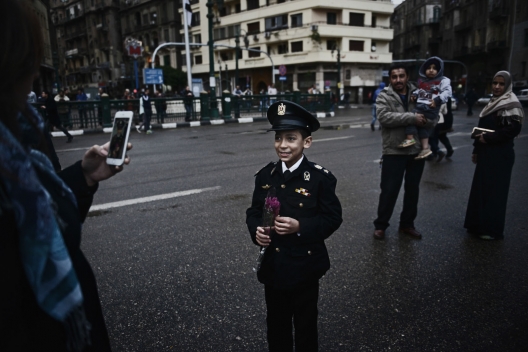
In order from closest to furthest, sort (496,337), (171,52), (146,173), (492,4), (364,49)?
(496,337) → (146,173) → (492,4) → (364,49) → (171,52)

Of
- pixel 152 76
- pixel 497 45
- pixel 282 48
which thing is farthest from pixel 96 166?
pixel 497 45

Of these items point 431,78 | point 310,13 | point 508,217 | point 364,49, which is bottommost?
point 508,217

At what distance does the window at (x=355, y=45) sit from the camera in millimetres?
51675

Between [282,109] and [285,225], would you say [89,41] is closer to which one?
[282,109]

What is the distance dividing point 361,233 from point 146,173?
4948 millimetres

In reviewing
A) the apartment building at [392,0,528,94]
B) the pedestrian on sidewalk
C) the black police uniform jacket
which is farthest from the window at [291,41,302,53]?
the black police uniform jacket

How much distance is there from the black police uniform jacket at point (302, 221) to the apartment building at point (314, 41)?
45.6m

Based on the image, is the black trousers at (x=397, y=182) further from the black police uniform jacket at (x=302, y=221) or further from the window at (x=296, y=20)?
the window at (x=296, y=20)

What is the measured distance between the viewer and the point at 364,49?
5253 cm

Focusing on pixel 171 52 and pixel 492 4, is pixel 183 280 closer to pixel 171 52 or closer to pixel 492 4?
pixel 492 4

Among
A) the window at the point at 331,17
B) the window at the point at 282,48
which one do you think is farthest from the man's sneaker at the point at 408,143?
the window at the point at 282,48

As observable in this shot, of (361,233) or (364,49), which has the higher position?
(364,49)

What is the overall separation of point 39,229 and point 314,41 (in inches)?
2015

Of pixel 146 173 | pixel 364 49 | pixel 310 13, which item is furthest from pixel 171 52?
pixel 146 173
